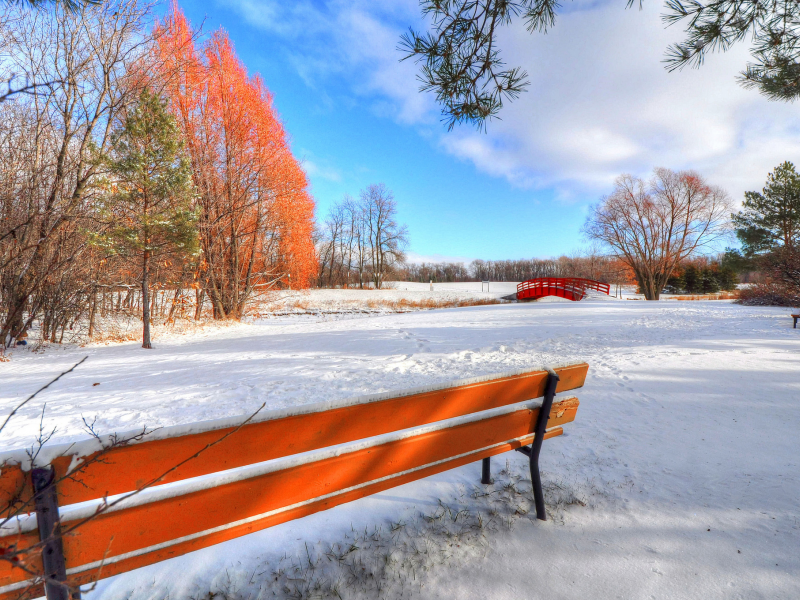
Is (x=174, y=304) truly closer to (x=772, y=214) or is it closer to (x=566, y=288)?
(x=566, y=288)

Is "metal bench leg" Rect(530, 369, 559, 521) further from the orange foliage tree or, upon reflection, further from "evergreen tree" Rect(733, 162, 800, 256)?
"evergreen tree" Rect(733, 162, 800, 256)

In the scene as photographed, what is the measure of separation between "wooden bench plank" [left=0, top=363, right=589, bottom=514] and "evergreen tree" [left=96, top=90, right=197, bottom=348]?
10004 mm

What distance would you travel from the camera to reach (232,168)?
576 inches

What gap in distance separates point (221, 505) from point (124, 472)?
0.38m

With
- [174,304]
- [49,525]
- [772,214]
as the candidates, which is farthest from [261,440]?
[772,214]

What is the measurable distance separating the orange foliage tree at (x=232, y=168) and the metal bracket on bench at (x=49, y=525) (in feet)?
47.5

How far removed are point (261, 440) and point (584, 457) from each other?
286 centimetres

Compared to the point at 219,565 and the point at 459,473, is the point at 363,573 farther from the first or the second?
the point at 459,473

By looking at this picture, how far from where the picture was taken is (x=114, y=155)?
31.2ft

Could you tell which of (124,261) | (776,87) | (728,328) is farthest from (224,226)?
(728,328)

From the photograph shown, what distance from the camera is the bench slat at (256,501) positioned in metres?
1.21

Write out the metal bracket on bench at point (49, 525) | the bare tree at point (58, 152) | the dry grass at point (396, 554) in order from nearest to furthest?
1. the metal bracket on bench at point (49, 525)
2. the dry grass at point (396, 554)
3. the bare tree at point (58, 152)

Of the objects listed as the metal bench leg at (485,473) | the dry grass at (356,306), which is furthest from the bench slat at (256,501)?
the dry grass at (356,306)

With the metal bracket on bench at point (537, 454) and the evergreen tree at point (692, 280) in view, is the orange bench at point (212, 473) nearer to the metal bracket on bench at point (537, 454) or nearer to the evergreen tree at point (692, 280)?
the metal bracket on bench at point (537, 454)
